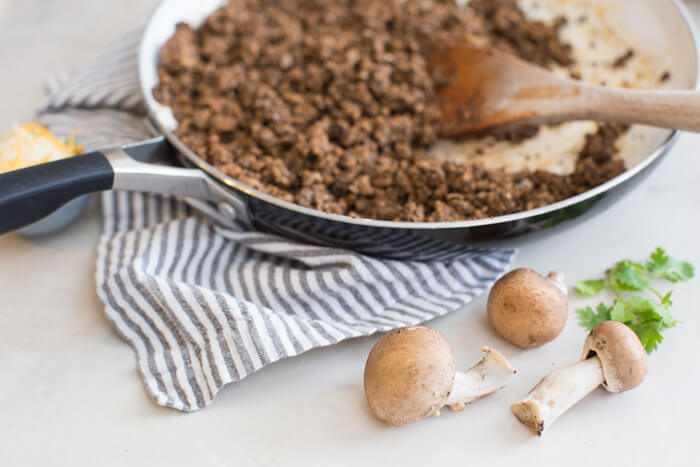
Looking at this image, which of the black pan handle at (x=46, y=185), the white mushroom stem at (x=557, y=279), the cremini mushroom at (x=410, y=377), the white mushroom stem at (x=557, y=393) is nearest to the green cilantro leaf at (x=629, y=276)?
the white mushroom stem at (x=557, y=279)

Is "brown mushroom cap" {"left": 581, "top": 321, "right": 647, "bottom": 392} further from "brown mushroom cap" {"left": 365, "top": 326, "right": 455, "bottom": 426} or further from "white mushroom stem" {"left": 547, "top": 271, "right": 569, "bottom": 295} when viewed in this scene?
"brown mushroom cap" {"left": 365, "top": 326, "right": 455, "bottom": 426}

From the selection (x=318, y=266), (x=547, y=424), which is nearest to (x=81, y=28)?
(x=318, y=266)

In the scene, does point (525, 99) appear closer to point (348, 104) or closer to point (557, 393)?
point (348, 104)

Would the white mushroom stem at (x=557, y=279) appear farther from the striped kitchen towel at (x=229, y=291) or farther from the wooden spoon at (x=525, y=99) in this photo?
the wooden spoon at (x=525, y=99)

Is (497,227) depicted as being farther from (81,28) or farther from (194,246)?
(81,28)

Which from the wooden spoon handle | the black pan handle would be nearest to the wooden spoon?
the wooden spoon handle
